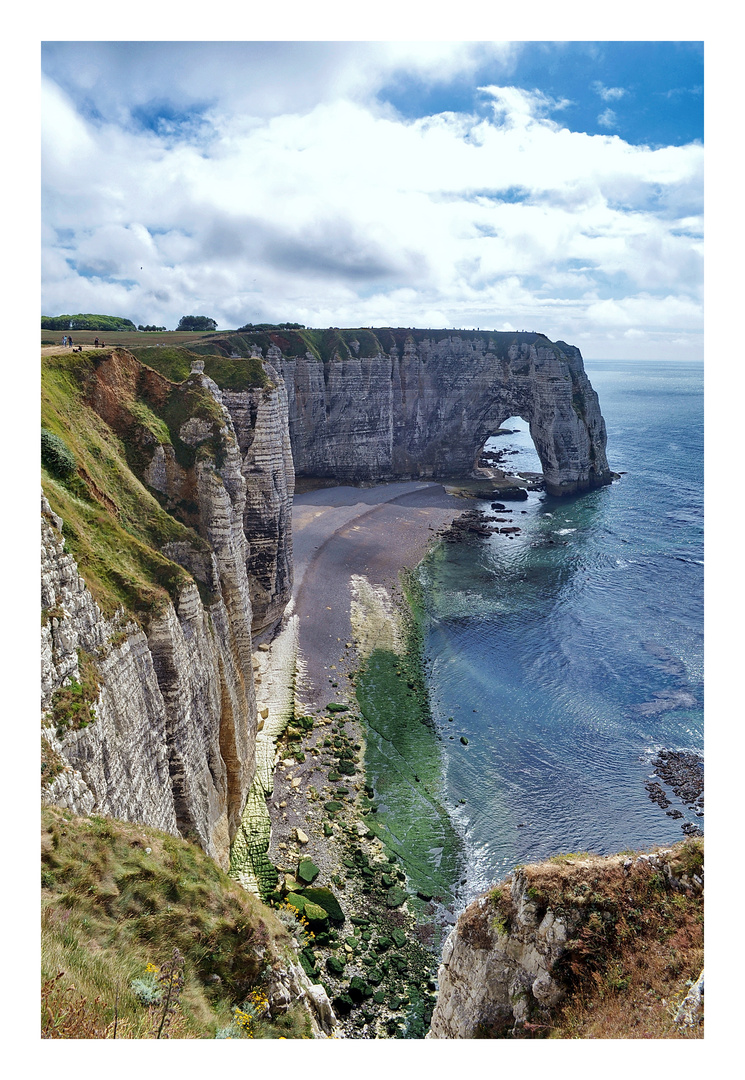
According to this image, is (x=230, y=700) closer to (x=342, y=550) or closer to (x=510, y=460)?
(x=342, y=550)

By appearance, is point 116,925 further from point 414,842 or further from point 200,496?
point 414,842

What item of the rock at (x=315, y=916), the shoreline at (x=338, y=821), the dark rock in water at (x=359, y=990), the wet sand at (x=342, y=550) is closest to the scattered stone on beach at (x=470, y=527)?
the wet sand at (x=342, y=550)

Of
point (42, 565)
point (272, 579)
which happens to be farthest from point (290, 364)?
point (42, 565)

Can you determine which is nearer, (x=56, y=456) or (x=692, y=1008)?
(x=692, y=1008)

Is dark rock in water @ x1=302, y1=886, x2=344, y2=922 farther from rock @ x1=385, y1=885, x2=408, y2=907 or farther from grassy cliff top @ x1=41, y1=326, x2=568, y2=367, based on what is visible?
grassy cliff top @ x1=41, y1=326, x2=568, y2=367

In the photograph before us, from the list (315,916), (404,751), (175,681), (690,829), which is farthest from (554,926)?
(404,751)

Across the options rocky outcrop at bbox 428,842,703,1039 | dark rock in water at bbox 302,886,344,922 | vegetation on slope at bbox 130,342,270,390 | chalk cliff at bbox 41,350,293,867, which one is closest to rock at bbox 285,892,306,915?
dark rock in water at bbox 302,886,344,922

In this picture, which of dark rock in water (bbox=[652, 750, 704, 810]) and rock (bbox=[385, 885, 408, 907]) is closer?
rock (bbox=[385, 885, 408, 907])
